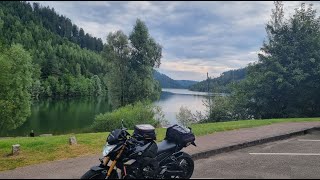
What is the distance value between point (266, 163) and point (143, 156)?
4.08 metres

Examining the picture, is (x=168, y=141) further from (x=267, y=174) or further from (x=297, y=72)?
(x=297, y=72)

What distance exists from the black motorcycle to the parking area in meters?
0.89

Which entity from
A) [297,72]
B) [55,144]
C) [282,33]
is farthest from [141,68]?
[55,144]

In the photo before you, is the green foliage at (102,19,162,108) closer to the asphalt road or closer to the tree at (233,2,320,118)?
the tree at (233,2,320,118)

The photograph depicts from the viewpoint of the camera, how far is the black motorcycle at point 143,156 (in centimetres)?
655

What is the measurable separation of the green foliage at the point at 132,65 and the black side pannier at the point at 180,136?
3799cm

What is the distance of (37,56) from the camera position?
145750 mm

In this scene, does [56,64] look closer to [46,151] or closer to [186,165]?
[46,151]

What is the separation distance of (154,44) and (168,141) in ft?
139

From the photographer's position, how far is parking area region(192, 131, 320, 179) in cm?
844

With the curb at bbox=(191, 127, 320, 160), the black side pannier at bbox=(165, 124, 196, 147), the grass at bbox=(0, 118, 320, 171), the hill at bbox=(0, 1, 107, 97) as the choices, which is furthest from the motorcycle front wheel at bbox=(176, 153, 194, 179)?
the hill at bbox=(0, 1, 107, 97)

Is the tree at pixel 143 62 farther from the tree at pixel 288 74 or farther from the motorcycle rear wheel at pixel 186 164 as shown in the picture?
the motorcycle rear wheel at pixel 186 164

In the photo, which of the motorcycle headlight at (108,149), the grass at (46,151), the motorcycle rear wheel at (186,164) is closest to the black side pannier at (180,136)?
the motorcycle rear wheel at (186,164)

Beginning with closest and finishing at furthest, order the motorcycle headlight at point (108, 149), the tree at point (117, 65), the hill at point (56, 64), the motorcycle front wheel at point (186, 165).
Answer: the motorcycle headlight at point (108, 149), the motorcycle front wheel at point (186, 165), the tree at point (117, 65), the hill at point (56, 64)
